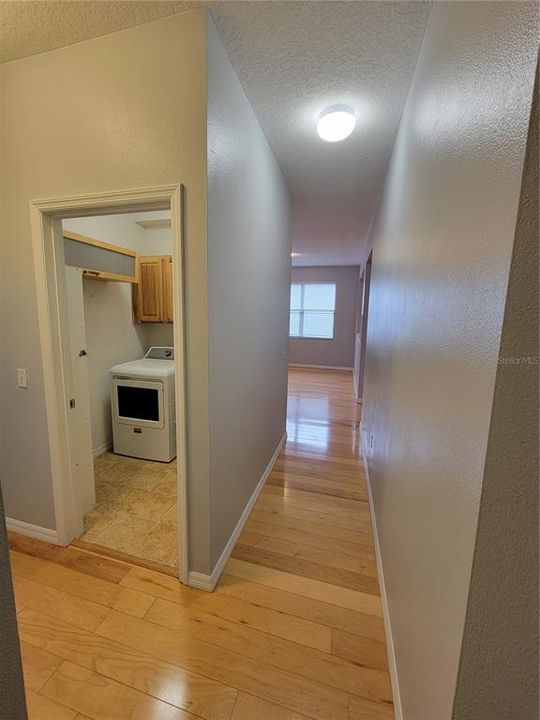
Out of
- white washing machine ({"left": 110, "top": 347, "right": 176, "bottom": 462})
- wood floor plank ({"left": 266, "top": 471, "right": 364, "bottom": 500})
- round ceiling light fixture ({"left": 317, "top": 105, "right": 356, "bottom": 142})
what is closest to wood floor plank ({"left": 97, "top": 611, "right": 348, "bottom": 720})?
wood floor plank ({"left": 266, "top": 471, "right": 364, "bottom": 500})

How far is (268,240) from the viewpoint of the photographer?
2.36 meters

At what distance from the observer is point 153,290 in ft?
11.1

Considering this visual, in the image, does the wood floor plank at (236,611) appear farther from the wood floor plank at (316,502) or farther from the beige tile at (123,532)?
the wood floor plank at (316,502)

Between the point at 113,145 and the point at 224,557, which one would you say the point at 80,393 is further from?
the point at 113,145

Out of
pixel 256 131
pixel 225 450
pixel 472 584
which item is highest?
pixel 256 131

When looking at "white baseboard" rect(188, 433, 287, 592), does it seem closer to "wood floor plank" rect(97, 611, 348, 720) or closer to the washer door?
"wood floor plank" rect(97, 611, 348, 720)

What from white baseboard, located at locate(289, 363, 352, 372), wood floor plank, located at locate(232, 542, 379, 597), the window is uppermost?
the window

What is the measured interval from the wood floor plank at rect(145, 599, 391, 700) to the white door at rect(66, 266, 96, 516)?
1088mm

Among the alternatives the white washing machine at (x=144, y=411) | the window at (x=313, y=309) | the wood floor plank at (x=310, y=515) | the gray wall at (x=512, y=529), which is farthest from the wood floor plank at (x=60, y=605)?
the window at (x=313, y=309)

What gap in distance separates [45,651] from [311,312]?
730 cm

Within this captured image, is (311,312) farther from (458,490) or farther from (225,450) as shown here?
(458,490)

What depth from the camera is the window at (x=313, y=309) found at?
7691 millimetres

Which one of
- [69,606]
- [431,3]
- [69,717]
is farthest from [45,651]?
[431,3]

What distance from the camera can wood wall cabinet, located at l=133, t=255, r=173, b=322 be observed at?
10.9 feet
